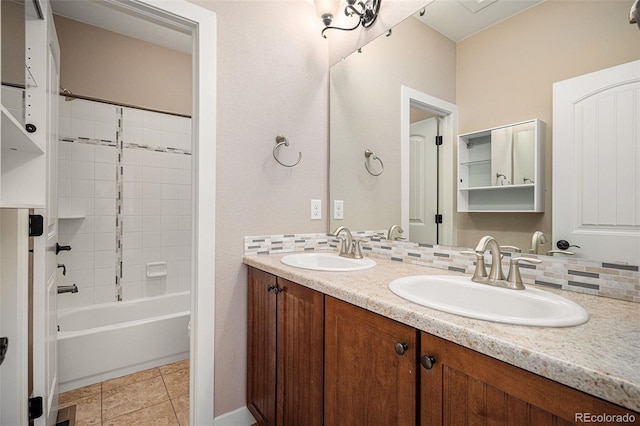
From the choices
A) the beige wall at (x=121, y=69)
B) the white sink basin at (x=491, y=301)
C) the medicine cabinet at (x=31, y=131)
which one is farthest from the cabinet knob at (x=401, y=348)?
the beige wall at (x=121, y=69)

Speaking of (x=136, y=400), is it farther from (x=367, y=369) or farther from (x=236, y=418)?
(x=367, y=369)

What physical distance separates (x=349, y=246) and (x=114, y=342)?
5.88 ft

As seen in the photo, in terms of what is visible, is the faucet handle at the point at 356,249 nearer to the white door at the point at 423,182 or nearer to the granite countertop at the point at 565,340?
the white door at the point at 423,182

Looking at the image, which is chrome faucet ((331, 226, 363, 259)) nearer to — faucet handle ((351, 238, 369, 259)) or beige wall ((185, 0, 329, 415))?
faucet handle ((351, 238, 369, 259))

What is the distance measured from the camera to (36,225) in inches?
48.1

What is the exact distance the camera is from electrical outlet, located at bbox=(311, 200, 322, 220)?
6.07ft

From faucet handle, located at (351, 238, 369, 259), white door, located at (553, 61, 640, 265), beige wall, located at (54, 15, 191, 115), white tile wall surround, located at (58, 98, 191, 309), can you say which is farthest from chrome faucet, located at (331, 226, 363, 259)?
beige wall, located at (54, 15, 191, 115)

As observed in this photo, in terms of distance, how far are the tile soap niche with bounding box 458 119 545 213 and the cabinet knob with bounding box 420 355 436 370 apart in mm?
671

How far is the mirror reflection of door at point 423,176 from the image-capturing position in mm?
1366

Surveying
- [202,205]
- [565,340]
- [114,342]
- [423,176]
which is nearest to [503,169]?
[423,176]

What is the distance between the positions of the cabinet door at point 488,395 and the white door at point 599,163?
1.87ft

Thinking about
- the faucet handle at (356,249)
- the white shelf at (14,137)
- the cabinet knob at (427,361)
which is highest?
the white shelf at (14,137)

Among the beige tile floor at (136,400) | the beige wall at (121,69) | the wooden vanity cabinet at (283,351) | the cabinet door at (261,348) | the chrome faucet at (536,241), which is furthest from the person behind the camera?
the beige wall at (121,69)

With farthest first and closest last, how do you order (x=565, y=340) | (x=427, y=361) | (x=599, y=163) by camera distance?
1. (x=599, y=163)
2. (x=427, y=361)
3. (x=565, y=340)
